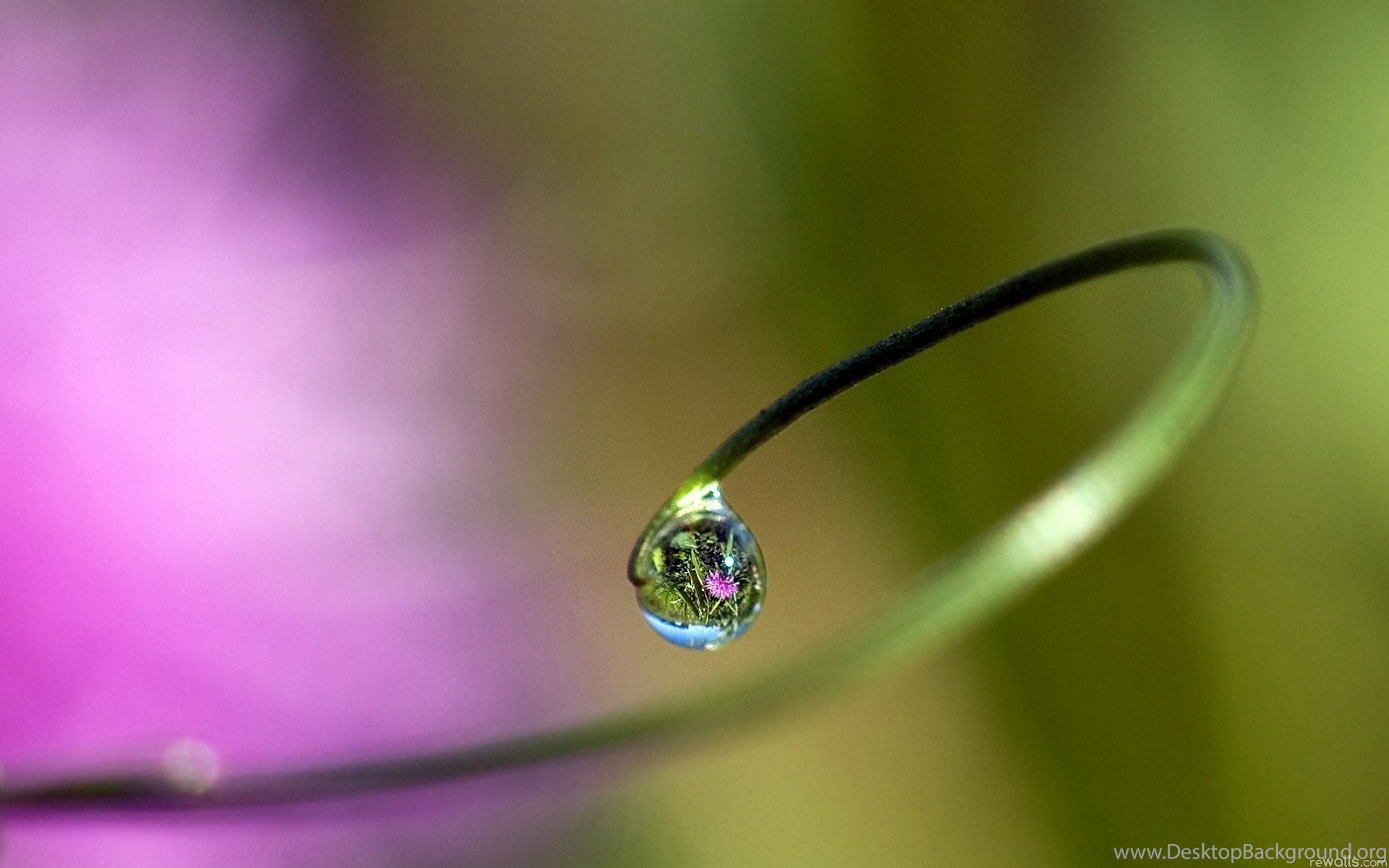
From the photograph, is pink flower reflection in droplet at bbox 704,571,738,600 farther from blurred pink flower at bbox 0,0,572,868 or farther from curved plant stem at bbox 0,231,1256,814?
blurred pink flower at bbox 0,0,572,868

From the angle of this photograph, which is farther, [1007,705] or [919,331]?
[1007,705]

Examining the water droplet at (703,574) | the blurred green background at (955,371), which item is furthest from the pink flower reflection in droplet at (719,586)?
the blurred green background at (955,371)

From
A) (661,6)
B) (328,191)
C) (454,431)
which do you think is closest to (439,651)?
(454,431)

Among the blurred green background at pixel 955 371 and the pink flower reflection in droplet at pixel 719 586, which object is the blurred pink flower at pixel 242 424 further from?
the pink flower reflection in droplet at pixel 719 586

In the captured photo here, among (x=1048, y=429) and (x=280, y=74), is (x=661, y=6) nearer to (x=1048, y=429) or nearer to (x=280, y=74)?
(x=280, y=74)

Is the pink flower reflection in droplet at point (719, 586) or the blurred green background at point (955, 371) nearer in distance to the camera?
the pink flower reflection in droplet at point (719, 586)

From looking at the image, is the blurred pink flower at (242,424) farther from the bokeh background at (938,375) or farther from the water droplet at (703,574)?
the water droplet at (703,574)

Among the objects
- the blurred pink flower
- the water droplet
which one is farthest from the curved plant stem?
the blurred pink flower

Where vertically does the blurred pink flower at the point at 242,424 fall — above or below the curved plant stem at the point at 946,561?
above

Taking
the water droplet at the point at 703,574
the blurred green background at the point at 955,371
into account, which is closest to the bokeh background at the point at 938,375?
the blurred green background at the point at 955,371
